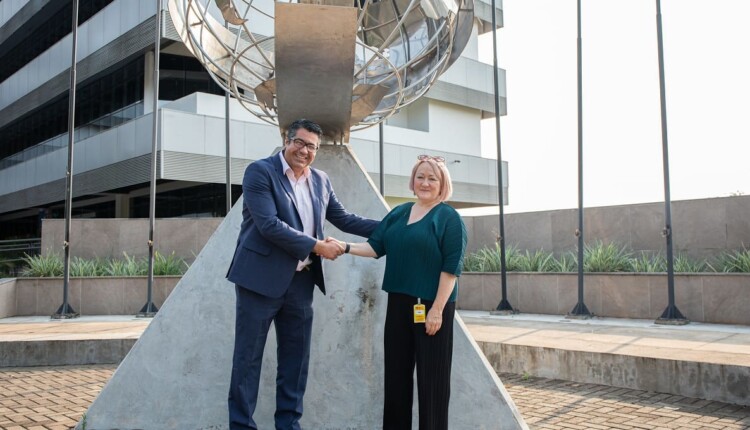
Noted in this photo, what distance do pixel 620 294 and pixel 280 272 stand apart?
7862mm

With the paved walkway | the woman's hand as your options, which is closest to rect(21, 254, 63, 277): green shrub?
the paved walkway

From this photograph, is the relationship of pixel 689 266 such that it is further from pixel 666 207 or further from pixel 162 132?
pixel 162 132

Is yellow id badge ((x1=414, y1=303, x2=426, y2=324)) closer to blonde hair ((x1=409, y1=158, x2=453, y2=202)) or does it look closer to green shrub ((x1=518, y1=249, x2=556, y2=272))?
blonde hair ((x1=409, y1=158, x2=453, y2=202))

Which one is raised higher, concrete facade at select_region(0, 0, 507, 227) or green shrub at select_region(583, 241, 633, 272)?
concrete facade at select_region(0, 0, 507, 227)

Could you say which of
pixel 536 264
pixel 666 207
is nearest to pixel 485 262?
pixel 536 264

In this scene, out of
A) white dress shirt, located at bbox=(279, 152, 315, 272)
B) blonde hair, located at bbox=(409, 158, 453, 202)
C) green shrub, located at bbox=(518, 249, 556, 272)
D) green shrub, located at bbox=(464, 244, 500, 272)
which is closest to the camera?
blonde hair, located at bbox=(409, 158, 453, 202)

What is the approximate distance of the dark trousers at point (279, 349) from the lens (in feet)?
10.3

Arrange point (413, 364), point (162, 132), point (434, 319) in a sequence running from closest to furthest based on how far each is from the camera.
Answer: point (434, 319), point (413, 364), point (162, 132)

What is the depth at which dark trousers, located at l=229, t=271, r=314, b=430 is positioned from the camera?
3.13m

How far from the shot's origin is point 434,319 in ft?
9.48

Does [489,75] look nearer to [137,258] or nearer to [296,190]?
[137,258]

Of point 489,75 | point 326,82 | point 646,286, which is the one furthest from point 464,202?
point 326,82

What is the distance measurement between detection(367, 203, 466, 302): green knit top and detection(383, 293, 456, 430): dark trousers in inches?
2.6

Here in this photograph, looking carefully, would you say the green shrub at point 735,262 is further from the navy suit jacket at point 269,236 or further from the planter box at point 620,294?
the navy suit jacket at point 269,236
